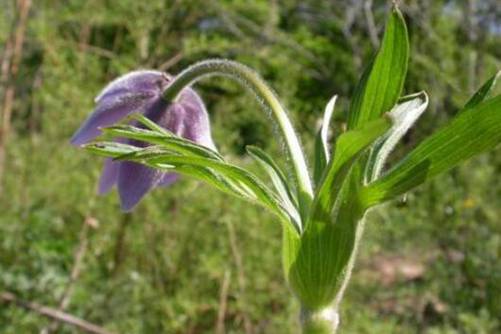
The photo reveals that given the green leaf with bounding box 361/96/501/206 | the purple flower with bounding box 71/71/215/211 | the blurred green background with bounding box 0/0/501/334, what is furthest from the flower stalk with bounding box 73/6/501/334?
the blurred green background with bounding box 0/0/501/334

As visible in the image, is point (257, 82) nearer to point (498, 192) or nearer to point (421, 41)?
point (498, 192)

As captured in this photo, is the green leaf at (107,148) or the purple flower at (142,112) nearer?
the green leaf at (107,148)

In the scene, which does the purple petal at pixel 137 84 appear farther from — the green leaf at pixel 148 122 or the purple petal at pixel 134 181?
the green leaf at pixel 148 122

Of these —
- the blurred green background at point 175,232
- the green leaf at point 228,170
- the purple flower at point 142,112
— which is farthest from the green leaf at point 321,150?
the blurred green background at point 175,232

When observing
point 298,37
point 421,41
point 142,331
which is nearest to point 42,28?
point 142,331

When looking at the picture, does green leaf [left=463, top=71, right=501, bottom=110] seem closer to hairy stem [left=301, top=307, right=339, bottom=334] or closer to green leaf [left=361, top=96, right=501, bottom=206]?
green leaf [left=361, top=96, right=501, bottom=206]

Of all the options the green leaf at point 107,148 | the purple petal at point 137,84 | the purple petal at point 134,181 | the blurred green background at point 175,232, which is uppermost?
the purple petal at point 137,84
